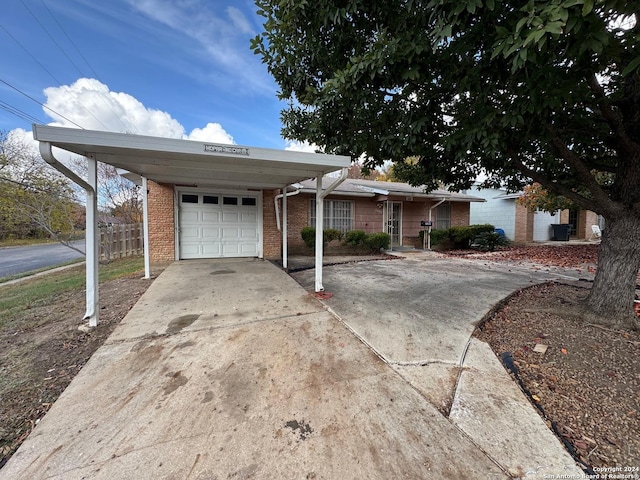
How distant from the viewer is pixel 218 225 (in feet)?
27.4

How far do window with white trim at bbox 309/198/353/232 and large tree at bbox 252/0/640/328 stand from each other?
21.0 feet

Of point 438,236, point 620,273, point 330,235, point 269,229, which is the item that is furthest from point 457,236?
point 620,273

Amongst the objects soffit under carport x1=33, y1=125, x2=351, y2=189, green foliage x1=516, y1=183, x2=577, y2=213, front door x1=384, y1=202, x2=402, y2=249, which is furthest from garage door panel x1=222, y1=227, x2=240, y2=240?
green foliage x1=516, y1=183, x2=577, y2=213

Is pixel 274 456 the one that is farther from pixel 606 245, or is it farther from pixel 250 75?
pixel 250 75

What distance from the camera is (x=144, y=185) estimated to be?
6559 millimetres

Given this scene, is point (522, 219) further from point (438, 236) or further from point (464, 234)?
point (438, 236)

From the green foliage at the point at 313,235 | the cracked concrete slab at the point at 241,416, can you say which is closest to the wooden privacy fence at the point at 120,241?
the green foliage at the point at 313,235

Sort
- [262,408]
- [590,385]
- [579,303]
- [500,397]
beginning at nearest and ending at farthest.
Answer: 1. [262,408]
2. [500,397]
3. [590,385]
4. [579,303]

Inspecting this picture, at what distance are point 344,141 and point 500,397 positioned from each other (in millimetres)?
3823

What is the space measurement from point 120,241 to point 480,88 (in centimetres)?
1214

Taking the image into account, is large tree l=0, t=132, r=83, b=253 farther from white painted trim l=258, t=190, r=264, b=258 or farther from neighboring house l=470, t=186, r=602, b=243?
neighboring house l=470, t=186, r=602, b=243

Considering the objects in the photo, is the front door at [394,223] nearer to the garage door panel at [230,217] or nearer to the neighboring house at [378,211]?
the neighboring house at [378,211]

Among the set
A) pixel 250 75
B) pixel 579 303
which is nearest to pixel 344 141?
pixel 579 303

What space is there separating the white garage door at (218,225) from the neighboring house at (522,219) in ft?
48.1
